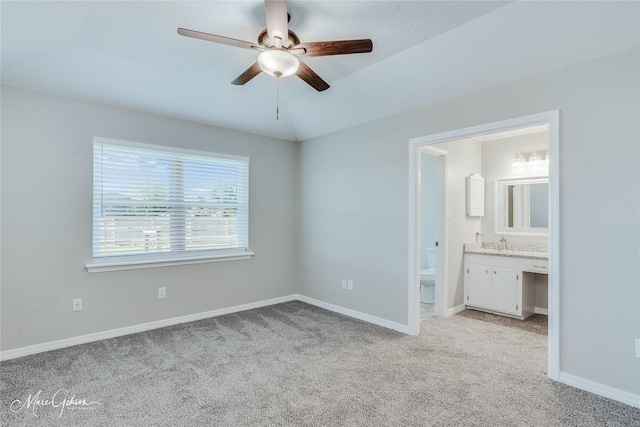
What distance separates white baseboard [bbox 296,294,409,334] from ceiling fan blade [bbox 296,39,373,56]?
273cm

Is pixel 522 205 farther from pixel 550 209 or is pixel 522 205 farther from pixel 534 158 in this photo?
pixel 550 209

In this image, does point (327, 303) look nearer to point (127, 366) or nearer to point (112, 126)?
point (127, 366)

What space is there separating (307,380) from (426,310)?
238cm

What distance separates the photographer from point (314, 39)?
8.46ft

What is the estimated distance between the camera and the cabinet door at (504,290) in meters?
3.98

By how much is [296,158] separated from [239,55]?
218cm

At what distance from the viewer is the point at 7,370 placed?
2.63 meters

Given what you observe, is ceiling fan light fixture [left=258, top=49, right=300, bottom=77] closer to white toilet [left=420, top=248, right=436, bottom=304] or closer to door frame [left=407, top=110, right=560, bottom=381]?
door frame [left=407, top=110, right=560, bottom=381]

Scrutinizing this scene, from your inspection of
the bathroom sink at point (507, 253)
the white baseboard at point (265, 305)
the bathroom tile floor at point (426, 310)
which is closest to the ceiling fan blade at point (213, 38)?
the white baseboard at point (265, 305)

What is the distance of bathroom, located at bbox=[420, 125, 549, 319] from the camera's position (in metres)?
4.18

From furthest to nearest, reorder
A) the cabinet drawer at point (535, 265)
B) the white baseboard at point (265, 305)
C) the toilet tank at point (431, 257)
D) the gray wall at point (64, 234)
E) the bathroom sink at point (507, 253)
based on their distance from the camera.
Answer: the toilet tank at point (431, 257) < the bathroom sink at point (507, 253) < the cabinet drawer at point (535, 265) < the gray wall at point (64, 234) < the white baseboard at point (265, 305)

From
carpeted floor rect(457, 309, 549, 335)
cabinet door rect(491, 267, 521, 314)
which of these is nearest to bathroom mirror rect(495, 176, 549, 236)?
cabinet door rect(491, 267, 521, 314)

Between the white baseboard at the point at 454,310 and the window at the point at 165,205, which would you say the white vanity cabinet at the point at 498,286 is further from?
the window at the point at 165,205

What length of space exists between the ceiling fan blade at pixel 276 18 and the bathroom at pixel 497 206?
8.59ft
